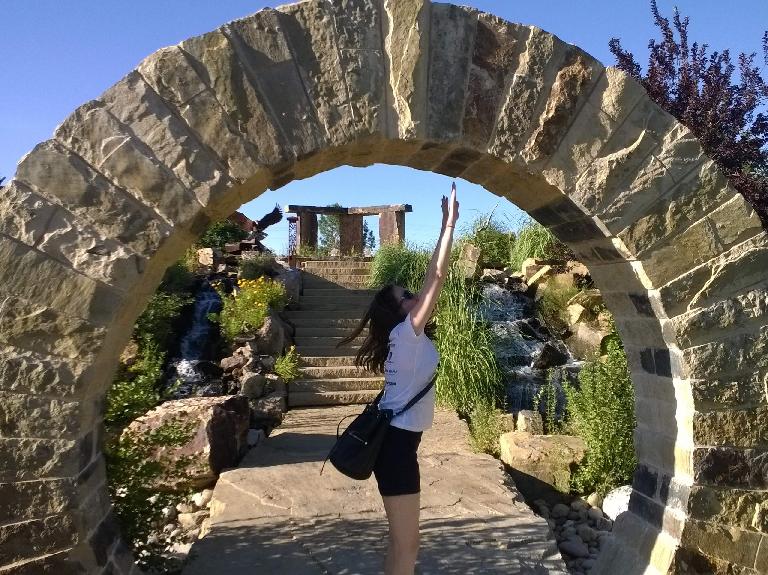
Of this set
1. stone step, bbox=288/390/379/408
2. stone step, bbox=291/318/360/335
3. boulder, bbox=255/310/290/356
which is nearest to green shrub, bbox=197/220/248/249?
stone step, bbox=291/318/360/335

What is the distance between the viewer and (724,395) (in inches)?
103

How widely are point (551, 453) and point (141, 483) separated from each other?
361 cm

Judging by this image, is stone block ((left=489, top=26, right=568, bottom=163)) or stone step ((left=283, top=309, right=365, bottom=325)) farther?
stone step ((left=283, top=309, right=365, bottom=325))

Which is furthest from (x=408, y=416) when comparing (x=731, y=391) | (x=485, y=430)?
(x=485, y=430)

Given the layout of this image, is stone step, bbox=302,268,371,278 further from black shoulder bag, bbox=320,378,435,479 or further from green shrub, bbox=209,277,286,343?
black shoulder bag, bbox=320,378,435,479

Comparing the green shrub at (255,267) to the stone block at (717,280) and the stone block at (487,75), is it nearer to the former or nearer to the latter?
the stone block at (487,75)

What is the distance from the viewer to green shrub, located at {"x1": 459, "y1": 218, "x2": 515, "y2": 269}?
11336mm

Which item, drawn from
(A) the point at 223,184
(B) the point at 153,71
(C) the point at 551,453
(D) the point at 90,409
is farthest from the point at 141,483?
(C) the point at 551,453

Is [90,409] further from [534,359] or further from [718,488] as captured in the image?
[534,359]

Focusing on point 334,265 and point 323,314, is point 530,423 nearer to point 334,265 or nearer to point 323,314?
point 323,314

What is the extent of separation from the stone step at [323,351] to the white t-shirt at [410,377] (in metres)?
7.02

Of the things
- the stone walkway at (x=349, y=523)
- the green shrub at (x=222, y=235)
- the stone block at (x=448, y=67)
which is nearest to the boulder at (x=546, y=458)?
the stone walkway at (x=349, y=523)

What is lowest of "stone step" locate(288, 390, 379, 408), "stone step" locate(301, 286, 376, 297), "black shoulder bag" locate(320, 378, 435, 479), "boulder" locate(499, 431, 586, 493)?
"boulder" locate(499, 431, 586, 493)

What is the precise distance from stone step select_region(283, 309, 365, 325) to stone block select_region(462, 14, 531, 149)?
26.5 ft
